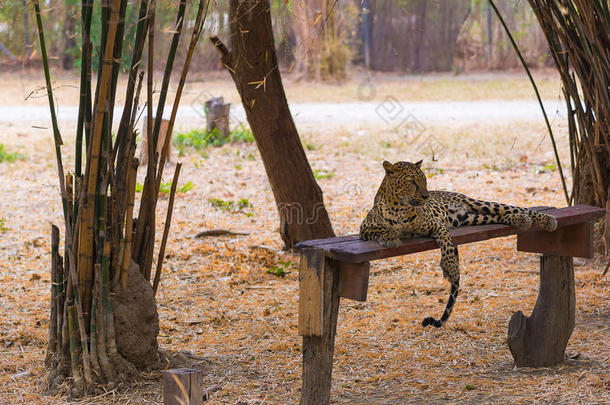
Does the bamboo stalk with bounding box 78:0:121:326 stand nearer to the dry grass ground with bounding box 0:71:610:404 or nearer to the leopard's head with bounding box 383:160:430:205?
the dry grass ground with bounding box 0:71:610:404

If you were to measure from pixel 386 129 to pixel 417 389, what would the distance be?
300 inches

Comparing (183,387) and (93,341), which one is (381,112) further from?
(183,387)

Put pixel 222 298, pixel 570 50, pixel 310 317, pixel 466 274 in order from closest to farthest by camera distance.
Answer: pixel 310 317 < pixel 570 50 < pixel 222 298 < pixel 466 274

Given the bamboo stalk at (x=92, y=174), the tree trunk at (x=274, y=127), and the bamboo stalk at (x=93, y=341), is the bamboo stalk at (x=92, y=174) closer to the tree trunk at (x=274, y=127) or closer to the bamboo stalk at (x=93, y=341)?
the bamboo stalk at (x=93, y=341)

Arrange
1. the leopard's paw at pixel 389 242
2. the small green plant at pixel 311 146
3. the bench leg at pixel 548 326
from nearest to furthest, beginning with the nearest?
the leopard's paw at pixel 389 242
the bench leg at pixel 548 326
the small green plant at pixel 311 146

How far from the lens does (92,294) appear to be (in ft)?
10.6

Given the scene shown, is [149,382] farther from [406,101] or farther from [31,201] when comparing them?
[406,101]

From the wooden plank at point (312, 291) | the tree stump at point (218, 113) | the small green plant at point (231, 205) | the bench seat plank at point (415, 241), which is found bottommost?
the small green plant at point (231, 205)

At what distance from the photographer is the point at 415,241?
3.07m

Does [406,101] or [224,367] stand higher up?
[406,101]

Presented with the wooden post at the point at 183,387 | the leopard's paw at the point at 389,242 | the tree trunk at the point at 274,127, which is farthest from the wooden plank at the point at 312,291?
the tree trunk at the point at 274,127

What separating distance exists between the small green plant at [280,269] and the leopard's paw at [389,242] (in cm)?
252

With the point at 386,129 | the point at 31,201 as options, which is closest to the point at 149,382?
the point at 31,201

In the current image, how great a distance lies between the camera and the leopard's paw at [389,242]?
2.90 meters
